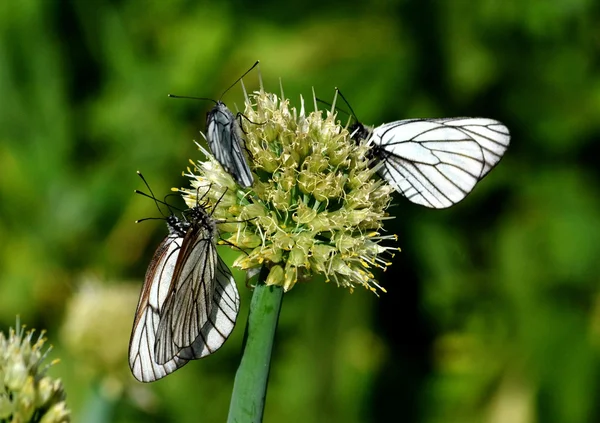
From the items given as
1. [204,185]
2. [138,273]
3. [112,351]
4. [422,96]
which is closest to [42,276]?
[138,273]

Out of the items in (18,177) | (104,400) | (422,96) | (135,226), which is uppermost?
(422,96)

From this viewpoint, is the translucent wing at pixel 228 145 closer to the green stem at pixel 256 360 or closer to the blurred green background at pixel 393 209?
the green stem at pixel 256 360

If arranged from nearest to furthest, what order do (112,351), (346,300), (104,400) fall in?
(104,400) → (112,351) → (346,300)

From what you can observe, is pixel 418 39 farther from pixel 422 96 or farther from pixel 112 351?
pixel 112 351

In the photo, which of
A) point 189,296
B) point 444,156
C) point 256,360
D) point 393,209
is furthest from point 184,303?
point 393,209

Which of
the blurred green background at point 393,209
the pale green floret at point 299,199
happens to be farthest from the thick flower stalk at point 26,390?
the blurred green background at point 393,209

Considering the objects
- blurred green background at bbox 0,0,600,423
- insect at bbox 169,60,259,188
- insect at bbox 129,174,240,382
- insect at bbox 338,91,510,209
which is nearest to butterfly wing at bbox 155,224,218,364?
insect at bbox 129,174,240,382
